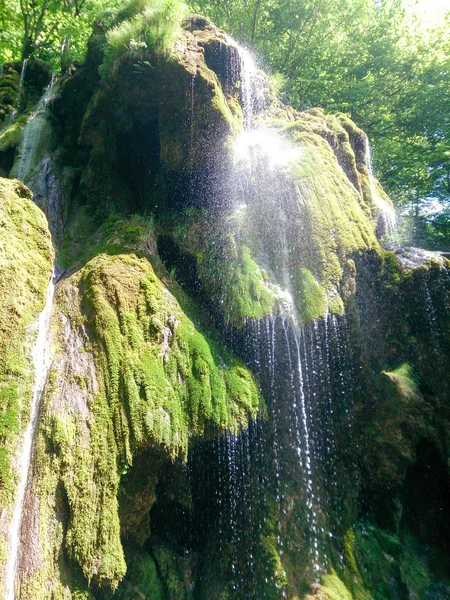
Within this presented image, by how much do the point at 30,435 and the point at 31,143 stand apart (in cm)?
697

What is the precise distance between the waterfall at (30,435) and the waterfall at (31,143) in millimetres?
4084

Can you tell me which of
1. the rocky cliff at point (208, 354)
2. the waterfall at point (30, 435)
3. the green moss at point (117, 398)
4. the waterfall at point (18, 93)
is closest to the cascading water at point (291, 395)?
the rocky cliff at point (208, 354)

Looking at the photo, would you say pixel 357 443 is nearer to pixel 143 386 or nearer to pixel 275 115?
pixel 143 386

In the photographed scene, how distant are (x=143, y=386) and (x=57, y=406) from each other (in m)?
0.95

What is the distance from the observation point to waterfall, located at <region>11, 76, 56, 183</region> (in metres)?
7.85

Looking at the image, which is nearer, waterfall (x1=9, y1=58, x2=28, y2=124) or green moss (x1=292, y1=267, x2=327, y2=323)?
green moss (x1=292, y1=267, x2=327, y2=323)

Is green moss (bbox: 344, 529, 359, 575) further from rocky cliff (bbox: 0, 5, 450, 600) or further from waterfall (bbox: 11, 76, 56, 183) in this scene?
waterfall (bbox: 11, 76, 56, 183)

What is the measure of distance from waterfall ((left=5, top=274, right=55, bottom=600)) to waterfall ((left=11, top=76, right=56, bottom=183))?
408 centimetres

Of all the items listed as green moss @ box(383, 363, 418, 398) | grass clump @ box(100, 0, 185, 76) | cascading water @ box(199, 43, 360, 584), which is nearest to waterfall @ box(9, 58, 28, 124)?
grass clump @ box(100, 0, 185, 76)

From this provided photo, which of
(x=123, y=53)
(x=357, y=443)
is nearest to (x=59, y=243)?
(x=123, y=53)

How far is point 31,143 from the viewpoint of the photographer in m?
8.27

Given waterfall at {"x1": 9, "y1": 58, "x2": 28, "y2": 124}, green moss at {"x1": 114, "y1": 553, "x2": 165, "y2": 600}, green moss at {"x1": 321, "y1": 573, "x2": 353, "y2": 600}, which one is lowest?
green moss at {"x1": 321, "y1": 573, "x2": 353, "y2": 600}

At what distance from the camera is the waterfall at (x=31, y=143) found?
7852mm

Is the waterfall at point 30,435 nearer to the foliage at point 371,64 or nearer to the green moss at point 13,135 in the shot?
the green moss at point 13,135
